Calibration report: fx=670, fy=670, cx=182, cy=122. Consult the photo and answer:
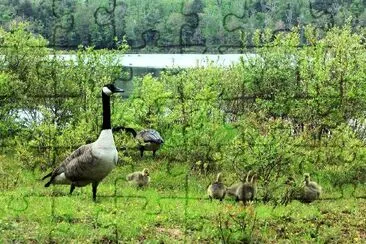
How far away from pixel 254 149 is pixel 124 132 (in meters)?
7.64

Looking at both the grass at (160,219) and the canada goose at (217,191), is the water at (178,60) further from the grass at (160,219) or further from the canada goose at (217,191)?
the grass at (160,219)

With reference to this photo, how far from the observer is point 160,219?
12672 mm

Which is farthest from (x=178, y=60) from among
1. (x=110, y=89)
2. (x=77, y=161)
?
(x=77, y=161)

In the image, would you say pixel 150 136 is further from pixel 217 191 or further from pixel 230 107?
pixel 217 191

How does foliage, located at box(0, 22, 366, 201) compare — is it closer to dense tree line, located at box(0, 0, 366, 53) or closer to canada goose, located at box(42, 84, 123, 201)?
dense tree line, located at box(0, 0, 366, 53)

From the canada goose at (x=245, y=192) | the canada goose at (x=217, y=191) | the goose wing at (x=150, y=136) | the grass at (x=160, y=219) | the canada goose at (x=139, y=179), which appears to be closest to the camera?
the grass at (x=160, y=219)

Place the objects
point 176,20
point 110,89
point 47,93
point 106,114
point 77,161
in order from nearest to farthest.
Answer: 1. point 77,161
2. point 106,114
3. point 110,89
4. point 47,93
5. point 176,20

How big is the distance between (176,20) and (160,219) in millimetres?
21667

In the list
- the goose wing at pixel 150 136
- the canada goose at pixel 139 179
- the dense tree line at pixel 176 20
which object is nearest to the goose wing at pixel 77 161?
the canada goose at pixel 139 179

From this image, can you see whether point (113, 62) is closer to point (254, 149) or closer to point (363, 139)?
point (363, 139)

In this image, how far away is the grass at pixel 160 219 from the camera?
1138cm

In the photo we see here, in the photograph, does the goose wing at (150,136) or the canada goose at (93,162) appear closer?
the canada goose at (93,162)

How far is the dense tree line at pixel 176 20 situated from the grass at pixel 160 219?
45.7ft

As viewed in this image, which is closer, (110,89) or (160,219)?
(160,219)
